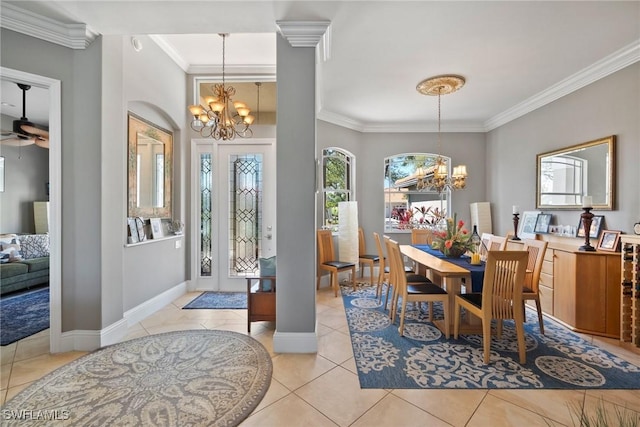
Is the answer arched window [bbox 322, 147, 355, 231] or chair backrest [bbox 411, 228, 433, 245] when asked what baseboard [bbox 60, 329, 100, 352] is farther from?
chair backrest [bbox 411, 228, 433, 245]

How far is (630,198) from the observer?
2863 millimetres

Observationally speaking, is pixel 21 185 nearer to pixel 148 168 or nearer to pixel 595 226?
pixel 148 168

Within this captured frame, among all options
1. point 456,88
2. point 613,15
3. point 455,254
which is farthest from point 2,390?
point 613,15

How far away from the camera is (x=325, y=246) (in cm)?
439

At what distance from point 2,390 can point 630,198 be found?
5843 millimetres

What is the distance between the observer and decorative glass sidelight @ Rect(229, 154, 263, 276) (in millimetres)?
Result: 4086

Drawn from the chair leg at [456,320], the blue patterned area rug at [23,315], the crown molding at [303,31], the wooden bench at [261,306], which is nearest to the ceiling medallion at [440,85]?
the crown molding at [303,31]

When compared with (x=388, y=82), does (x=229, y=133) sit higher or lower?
lower

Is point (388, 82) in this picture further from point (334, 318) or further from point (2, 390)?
point (2, 390)

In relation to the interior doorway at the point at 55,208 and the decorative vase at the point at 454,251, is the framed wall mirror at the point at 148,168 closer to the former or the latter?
the interior doorway at the point at 55,208

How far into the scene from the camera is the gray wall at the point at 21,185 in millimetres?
4898

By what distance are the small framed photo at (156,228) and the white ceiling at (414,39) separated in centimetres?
204

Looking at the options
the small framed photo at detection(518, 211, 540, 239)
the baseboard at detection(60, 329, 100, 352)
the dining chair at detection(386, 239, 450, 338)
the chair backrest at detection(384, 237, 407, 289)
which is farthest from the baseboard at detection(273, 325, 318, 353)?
the small framed photo at detection(518, 211, 540, 239)

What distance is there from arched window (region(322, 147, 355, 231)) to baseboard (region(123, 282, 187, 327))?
2483 millimetres
